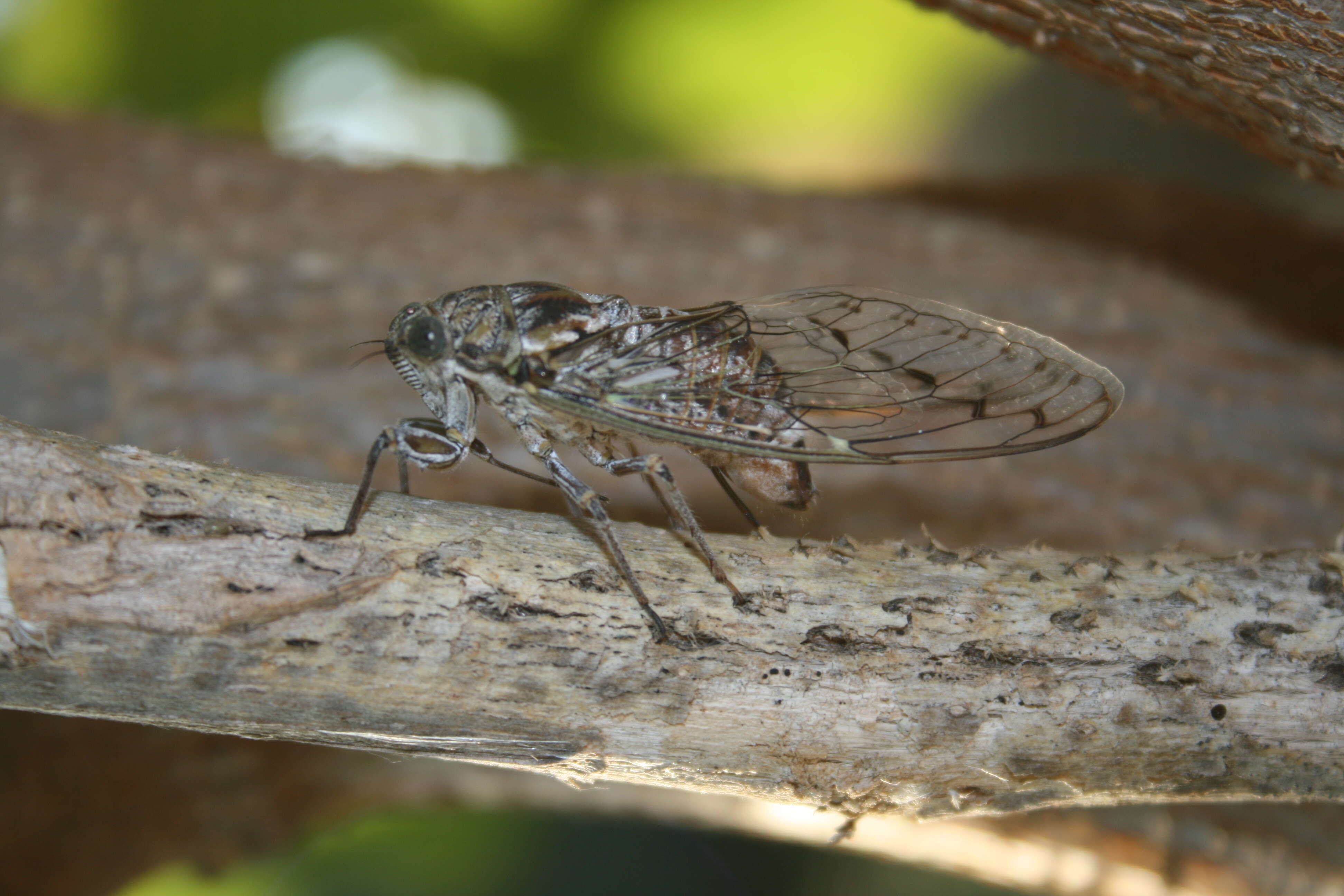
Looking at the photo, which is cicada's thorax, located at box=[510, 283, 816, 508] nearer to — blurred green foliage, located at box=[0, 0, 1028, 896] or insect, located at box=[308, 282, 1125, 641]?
insect, located at box=[308, 282, 1125, 641]

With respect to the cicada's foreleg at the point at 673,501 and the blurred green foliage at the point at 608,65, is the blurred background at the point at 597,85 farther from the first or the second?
the cicada's foreleg at the point at 673,501

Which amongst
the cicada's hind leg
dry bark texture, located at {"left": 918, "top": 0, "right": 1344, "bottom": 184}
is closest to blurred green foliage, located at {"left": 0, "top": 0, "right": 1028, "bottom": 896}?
the cicada's hind leg

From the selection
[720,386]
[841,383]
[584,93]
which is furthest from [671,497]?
[584,93]

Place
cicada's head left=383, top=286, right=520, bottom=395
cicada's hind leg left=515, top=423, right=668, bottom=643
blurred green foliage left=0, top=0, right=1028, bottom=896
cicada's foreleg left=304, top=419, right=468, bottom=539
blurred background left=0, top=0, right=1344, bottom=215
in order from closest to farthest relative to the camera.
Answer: cicada's hind leg left=515, top=423, right=668, bottom=643, cicada's foreleg left=304, top=419, right=468, bottom=539, cicada's head left=383, top=286, right=520, bottom=395, blurred green foliage left=0, top=0, right=1028, bottom=896, blurred background left=0, top=0, right=1344, bottom=215

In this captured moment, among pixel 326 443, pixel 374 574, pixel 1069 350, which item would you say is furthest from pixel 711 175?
pixel 374 574

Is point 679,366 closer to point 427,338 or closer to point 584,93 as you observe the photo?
point 427,338

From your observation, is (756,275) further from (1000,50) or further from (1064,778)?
(1000,50)

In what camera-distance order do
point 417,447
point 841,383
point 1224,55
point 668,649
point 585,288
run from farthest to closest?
point 585,288 < point 841,383 < point 417,447 < point 1224,55 < point 668,649
